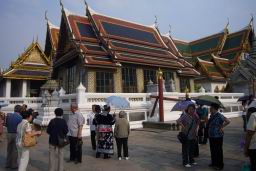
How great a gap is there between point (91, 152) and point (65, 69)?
50.6ft

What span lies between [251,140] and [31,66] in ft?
87.7

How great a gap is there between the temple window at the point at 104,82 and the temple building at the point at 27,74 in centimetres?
1128

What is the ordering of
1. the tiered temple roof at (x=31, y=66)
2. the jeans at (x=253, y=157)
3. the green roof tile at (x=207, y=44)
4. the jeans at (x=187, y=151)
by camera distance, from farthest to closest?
A: the green roof tile at (x=207, y=44), the tiered temple roof at (x=31, y=66), the jeans at (x=187, y=151), the jeans at (x=253, y=157)

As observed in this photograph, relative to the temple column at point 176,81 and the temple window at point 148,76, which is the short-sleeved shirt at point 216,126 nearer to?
the temple window at point 148,76

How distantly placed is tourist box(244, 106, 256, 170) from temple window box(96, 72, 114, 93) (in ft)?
46.9

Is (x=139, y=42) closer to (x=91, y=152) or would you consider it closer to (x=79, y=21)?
(x=79, y=21)

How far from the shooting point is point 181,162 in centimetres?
629

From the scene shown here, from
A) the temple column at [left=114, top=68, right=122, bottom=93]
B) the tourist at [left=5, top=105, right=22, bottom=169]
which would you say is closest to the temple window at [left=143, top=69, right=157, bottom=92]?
the temple column at [left=114, top=68, right=122, bottom=93]

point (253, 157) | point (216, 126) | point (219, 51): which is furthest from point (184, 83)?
point (253, 157)

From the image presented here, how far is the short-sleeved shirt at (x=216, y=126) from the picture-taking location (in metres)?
Result: 5.54

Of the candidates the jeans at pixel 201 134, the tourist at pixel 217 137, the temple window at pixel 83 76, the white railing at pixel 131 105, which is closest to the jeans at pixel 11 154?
the tourist at pixel 217 137

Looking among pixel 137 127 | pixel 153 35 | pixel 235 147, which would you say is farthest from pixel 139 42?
pixel 235 147

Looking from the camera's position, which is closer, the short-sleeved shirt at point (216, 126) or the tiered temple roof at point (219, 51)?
the short-sleeved shirt at point (216, 126)

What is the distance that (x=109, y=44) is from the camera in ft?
61.5
